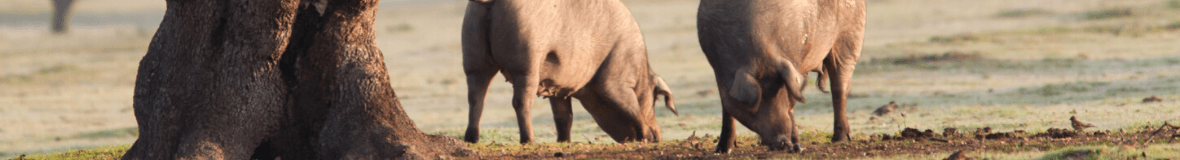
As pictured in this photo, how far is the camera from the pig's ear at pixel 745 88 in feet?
15.0

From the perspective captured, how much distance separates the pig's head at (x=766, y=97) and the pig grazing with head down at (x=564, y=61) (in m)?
1.60

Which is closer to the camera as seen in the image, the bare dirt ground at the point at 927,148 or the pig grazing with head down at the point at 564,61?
the bare dirt ground at the point at 927,148

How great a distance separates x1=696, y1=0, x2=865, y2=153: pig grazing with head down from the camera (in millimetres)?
4656

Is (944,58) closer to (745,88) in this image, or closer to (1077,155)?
(1077,155)

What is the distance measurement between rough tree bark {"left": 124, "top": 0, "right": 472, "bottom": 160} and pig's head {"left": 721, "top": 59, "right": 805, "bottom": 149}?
1.24 meters

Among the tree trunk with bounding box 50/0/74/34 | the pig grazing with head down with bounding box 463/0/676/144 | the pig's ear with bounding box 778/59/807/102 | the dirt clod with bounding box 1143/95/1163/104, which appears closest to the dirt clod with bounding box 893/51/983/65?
the dirt clod with bounding box 1143/95/1163/104

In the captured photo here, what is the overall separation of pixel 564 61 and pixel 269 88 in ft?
7.15

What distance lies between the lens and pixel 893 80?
1302cm

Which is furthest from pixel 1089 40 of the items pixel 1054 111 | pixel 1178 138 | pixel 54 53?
pixel 54 53

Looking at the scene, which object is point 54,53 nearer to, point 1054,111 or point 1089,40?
point 1089,40

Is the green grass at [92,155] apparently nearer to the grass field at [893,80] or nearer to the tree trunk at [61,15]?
the grass field at [893,80]

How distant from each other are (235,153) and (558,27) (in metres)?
2.16

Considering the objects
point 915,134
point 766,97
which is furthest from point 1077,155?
point 915,134

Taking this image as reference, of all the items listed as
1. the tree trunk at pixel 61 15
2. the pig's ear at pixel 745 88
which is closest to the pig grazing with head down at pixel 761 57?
the pig's ear at pixel 745 88
